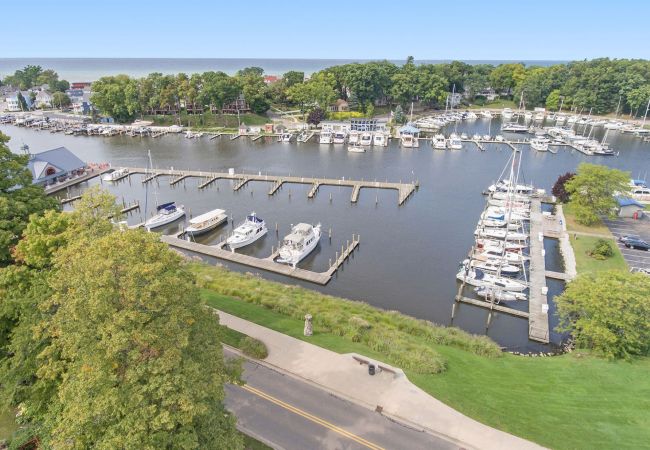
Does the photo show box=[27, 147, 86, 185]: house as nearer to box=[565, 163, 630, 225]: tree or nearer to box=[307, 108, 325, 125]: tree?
box=[307, 108, 325, 125]: tree

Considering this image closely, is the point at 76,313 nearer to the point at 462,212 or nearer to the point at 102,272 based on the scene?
the point at 102,272

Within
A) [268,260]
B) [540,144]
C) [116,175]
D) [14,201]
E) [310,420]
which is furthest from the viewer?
[540,144]

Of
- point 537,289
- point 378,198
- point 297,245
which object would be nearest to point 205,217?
point 297,245

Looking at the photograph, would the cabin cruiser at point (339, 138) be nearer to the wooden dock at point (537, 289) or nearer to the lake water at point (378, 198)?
the lake water at point (378, 198)

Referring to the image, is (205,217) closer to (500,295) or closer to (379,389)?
(500,295)

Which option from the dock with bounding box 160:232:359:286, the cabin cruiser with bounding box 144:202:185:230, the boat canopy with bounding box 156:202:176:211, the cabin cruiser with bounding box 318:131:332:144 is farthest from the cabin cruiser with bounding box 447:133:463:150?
the boat canopy with bounding box 156:202:176:211

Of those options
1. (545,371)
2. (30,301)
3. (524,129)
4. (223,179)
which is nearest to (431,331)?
(545,371)
